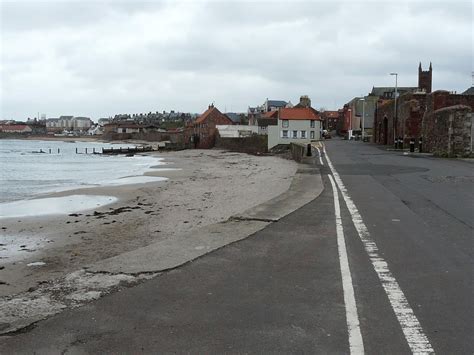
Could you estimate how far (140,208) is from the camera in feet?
55.4

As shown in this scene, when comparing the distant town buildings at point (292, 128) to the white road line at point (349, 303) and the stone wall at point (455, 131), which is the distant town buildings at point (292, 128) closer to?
the stone wall at point (455, 131)

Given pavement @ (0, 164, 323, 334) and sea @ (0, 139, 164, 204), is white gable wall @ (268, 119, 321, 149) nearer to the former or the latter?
sea @ (0, 139, 164, 204)

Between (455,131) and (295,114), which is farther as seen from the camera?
(295,114)

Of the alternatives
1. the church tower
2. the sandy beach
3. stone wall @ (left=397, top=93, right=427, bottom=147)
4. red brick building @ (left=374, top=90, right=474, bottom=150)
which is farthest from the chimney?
the sandy beach

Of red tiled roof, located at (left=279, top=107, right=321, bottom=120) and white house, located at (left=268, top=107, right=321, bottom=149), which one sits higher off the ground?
red tiled roof, located at (left=279, top=107, right=321, bottom=120)

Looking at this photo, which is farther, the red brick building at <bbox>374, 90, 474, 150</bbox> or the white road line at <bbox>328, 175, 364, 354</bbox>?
the red brick building at <bbox>374, 90, 474, 150</bbox>

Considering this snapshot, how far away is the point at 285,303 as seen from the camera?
5.51m

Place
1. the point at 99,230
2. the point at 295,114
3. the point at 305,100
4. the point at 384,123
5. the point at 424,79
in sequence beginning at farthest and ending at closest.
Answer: the point at 305,100 < the point at 295,114 < the point at 424,79 < the point at 384,123 < the point at 99,230

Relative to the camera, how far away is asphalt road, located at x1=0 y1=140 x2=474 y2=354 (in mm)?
4465

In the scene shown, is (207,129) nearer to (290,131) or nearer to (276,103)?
(290,131)

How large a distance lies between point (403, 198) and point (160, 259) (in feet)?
29.0

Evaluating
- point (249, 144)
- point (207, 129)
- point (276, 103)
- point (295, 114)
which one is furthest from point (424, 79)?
point (276, 103)

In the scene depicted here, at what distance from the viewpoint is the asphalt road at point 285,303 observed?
176 inches

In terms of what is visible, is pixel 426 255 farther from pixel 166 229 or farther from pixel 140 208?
pixel 140 208
